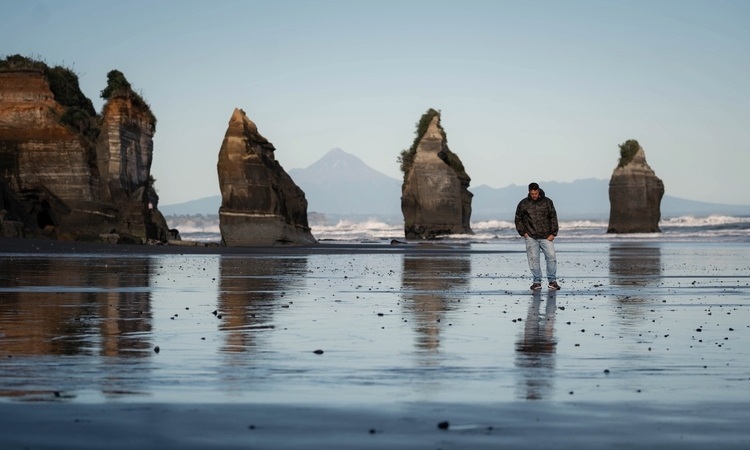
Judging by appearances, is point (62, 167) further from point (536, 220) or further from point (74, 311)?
point (74, 311)

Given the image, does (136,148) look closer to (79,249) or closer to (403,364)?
(79,249)

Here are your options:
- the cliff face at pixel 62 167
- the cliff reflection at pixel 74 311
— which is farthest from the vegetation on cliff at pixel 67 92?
the cliff reflection at pixel 74 311

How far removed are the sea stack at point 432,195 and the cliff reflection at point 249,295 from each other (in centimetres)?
8040

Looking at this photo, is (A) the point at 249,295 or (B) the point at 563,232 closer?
(A) the point at 249,295

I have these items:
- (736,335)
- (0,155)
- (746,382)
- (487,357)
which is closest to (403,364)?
(487,357)

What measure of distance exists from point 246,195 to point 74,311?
153 feet

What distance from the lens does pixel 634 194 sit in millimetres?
133375

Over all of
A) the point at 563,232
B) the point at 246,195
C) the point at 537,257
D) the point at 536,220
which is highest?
the point at 246,195

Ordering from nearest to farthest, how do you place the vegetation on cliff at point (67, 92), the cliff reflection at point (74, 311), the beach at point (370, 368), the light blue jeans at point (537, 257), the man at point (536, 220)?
the beach at point (370, 368), the cliff reflection at point (74, 311), the light blue jeans at point (537, 257), the man at point (536, 220), the vegetation on cliff at point (67, 92)

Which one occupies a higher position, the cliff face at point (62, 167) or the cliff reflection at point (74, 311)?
the cliff face at point (62, 167)

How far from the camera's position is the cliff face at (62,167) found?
199ft

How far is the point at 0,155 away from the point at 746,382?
56585 millimetres

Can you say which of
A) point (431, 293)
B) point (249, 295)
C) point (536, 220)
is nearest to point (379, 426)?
point (249, 295)

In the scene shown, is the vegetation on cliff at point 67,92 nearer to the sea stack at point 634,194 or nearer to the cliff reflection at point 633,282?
the cliff reflection at point 633,282
